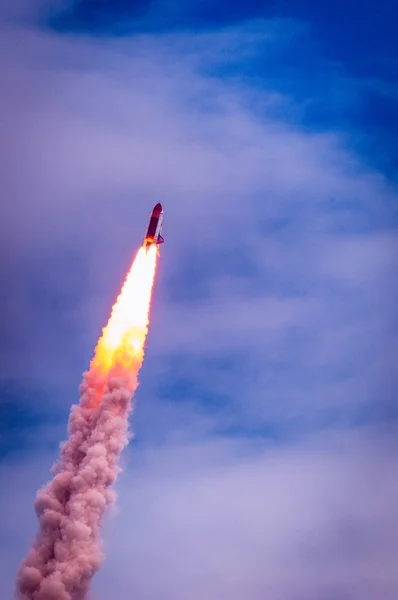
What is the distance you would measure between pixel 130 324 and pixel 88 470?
12743 millimetres

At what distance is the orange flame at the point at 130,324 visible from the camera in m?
92.8

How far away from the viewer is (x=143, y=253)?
94.3 m

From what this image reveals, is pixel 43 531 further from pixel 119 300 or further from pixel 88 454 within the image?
pixel 119 300

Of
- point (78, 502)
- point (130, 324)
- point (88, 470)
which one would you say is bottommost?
point (78, 502)

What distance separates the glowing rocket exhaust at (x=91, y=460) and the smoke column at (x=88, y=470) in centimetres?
7

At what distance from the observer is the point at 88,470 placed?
87938 mm

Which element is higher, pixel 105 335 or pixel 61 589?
pixel 105 335

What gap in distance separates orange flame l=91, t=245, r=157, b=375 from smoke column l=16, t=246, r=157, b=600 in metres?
0.08

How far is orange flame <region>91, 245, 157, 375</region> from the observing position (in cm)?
9281

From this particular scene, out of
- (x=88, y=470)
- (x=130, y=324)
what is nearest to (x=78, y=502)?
(x=88, y=470)

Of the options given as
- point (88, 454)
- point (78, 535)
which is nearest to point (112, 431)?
point (88, 454)

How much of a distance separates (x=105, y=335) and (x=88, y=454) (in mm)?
10531

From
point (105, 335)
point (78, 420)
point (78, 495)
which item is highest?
point (105, 335)

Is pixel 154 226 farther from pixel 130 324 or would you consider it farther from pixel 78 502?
pixel 78 502
